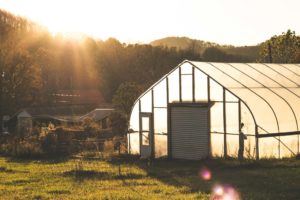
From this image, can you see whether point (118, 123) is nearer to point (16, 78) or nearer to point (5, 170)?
point (16, 78)

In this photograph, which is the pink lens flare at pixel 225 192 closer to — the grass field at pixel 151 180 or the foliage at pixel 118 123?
the grass field at pixel 151 180

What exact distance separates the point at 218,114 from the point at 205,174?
5574 millimetres

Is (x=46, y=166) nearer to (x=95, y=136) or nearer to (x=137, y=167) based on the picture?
(x=137, y=167)

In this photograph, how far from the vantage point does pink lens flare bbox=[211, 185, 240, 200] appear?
15.6 m

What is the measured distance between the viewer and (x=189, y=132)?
27984mm

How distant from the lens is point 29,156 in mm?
32031

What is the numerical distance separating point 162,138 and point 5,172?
8.56 m

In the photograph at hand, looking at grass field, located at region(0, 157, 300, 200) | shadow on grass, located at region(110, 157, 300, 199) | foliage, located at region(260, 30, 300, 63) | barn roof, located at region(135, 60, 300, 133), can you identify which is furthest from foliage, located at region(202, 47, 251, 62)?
grass field, located at region(0, 157, 300, 200)

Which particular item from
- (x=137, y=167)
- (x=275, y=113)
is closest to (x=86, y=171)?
(x=137, y=167)

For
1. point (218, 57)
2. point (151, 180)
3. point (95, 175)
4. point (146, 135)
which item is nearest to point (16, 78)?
point (146, 135)

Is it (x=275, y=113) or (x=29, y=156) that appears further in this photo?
(x=29, y=156)

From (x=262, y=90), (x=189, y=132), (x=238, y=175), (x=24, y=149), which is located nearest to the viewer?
(x=238, y=175)

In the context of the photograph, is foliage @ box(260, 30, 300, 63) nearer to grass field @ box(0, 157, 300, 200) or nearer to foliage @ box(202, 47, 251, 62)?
grass field @ box(0, 157, 300, 200)

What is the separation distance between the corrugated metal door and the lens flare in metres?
3.94
